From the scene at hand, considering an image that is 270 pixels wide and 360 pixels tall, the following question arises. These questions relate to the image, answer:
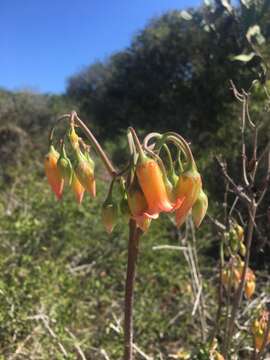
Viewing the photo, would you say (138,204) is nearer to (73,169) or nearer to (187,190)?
(187,190)

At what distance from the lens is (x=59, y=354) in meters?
2.25

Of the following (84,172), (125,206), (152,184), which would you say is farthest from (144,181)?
(84,172)

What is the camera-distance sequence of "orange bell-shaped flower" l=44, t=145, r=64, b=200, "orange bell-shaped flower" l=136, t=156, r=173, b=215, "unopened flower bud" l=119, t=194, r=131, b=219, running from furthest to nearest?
1. "orange bell-shaped flower" l=44, t=145, r=64, b=200
2. "unopened flower bud" l=119, t=194, r=131, b=219
3. "orange bell-shaped flower" l=136, t=156, r=173, b=215

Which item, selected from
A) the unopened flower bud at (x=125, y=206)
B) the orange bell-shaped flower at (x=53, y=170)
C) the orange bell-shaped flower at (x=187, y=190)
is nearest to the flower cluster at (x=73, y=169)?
the orange bell-shaped flower at (x=53, y=170)

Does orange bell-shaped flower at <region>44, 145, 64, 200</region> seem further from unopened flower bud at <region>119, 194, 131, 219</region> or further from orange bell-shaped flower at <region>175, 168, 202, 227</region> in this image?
orange bell-shaped flower at <region>175, 168, 202, 227</region>

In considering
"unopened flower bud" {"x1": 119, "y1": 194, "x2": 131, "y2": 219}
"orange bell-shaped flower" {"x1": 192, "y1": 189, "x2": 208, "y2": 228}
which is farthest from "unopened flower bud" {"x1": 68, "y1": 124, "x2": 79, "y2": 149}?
"orange bell-shaped flower" {"x1": 192, "y1": 189, "x2": 208, "y2": 228}

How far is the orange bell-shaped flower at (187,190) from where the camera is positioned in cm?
105

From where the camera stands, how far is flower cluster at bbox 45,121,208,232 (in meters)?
1.00

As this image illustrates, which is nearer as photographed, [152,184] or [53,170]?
[152,184]

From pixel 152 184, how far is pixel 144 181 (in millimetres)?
16

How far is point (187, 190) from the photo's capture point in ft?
3.48

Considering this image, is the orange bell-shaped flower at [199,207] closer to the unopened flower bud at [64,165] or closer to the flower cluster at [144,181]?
the flower cluster at [144,181]

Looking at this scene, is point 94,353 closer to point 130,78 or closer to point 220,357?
point 220,357

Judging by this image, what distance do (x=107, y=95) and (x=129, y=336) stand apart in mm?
16839
